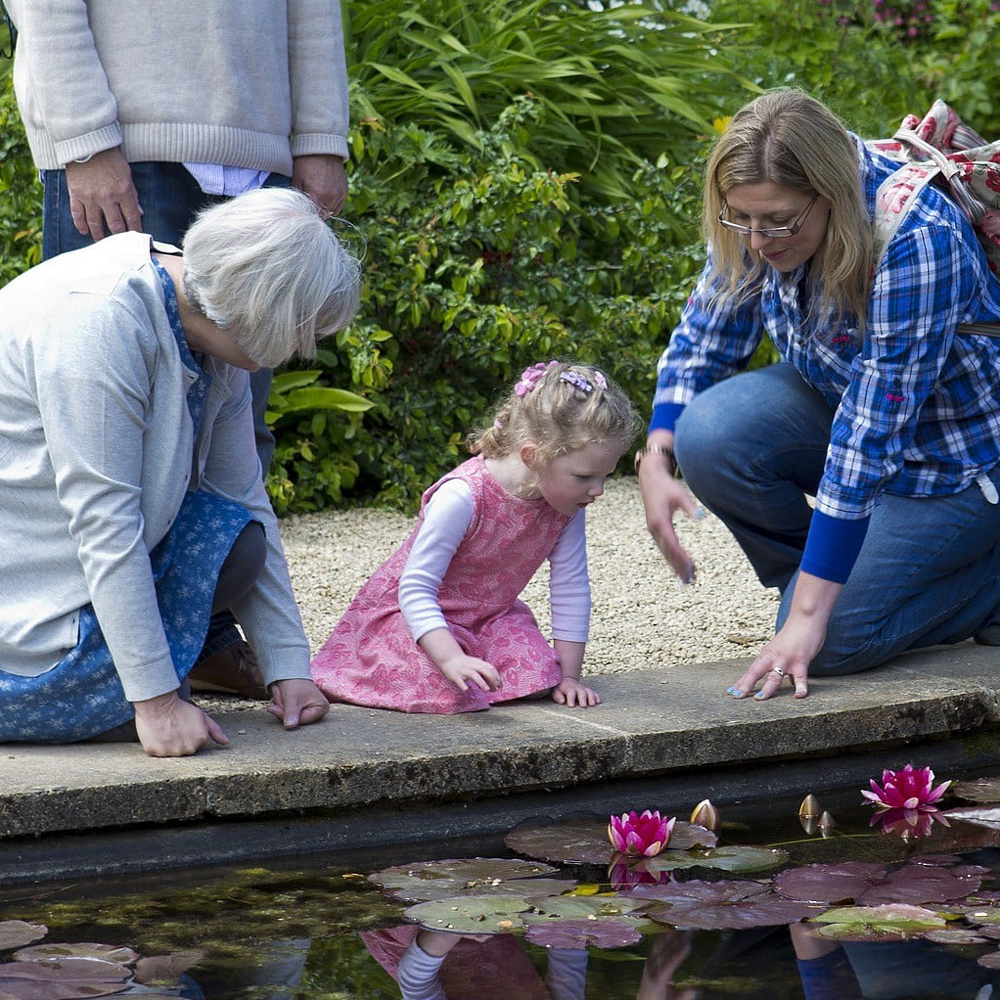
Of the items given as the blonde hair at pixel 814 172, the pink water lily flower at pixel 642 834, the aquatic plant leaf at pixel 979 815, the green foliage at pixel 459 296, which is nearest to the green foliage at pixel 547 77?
the green foliage at pixel 459 296

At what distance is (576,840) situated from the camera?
2236mm

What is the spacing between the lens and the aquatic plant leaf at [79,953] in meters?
1.79

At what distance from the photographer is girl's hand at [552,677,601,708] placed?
8.66 ft

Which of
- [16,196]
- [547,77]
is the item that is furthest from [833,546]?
[547,77]

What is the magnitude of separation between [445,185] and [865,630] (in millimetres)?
2634

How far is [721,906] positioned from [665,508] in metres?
0.90

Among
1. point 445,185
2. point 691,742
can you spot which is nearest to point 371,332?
point 445,185

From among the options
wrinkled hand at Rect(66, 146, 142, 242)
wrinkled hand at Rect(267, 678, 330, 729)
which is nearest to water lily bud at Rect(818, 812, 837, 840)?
wrinkled hand at Rect(267, 678, 330, 729)

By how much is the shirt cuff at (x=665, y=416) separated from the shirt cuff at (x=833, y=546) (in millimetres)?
466

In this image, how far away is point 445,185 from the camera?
495cm

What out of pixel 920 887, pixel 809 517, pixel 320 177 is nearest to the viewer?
pixel 920 887

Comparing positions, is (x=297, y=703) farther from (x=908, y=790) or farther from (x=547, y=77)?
(x=547, y=77)

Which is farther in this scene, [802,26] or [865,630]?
[802,26]

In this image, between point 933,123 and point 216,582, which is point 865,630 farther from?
point 216,582
